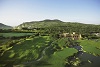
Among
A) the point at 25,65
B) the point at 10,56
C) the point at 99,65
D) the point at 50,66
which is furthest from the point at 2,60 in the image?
the point at 99,65

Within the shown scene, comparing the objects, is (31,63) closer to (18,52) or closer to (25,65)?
(25,65)

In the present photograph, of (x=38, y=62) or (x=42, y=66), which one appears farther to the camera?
(x=38, y=62)

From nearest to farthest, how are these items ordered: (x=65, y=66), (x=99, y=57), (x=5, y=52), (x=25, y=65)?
(x=25, y=65)
(x=65, y=66)
(x=5, y=52)
(x=99, y=57)

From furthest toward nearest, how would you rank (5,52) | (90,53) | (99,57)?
(90,53)
(99,57)
(5,52)

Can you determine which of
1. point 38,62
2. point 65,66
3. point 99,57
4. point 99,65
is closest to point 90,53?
point 99,57

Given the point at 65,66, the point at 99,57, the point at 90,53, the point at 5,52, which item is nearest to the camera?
the point at 65,66

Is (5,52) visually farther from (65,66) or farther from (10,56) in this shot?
(65,66)

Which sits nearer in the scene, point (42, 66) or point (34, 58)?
point (42, 66)

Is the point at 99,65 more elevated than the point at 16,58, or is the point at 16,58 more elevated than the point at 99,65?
the point at 16,58

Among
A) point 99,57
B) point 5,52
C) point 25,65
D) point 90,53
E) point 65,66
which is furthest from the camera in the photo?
point 90,53
